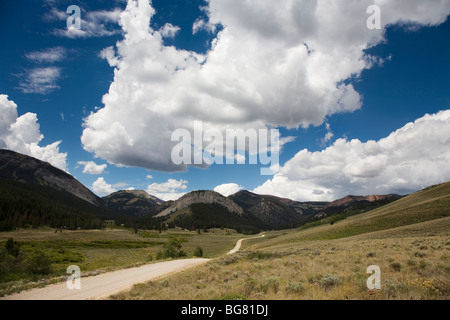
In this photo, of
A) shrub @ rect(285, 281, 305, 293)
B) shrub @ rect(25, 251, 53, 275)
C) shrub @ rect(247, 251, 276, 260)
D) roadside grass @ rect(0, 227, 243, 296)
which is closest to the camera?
shrub @ rect(285, 281, 305, 293)

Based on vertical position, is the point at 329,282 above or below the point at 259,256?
above

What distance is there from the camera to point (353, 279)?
12.5 metres

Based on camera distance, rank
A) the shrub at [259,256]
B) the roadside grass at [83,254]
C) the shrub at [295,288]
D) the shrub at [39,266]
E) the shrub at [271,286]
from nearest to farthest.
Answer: the shrub at [295,288] → the shrub at [271,286] → the roadside grass at [83,254] → the shrub at [39,266] → the shrub at [259,256]

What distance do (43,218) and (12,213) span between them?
17.0 m

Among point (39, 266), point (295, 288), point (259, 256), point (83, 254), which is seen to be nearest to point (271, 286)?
point (295, 288)

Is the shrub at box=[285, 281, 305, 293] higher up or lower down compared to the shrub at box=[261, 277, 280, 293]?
higher up

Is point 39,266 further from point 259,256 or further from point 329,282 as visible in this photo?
point 329,282

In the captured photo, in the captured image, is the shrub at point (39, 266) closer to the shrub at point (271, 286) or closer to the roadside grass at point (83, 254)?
the roadside grass at point (83, 254)

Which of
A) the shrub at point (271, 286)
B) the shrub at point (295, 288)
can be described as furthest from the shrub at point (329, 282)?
the shrub at point (271, 286)

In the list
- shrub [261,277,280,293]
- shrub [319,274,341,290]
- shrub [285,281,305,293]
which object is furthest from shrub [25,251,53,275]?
shrub [319,274,341,290]

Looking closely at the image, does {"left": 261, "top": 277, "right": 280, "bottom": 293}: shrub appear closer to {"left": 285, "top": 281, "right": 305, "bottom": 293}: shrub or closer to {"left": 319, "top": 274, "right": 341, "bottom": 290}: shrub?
{"left": 285, "top": 281, "right": 305, "bottom": 293}: shrub
